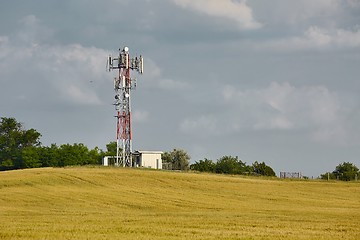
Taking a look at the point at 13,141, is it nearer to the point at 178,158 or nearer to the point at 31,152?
the point at 31,152

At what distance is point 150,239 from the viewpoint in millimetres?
30016

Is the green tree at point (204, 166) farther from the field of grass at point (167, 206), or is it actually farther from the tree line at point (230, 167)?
the field of grass at point (167, 206)

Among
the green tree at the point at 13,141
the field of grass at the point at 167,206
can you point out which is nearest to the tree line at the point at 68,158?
the green tree at the point at 13,141

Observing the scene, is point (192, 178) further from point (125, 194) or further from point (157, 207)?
point (157, 207)

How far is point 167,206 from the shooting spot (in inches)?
2447

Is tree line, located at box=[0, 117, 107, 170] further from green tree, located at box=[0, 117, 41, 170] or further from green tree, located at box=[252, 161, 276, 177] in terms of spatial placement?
green tree, located at box=[252, 161, 276, 177]

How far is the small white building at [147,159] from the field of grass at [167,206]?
17.9 meters

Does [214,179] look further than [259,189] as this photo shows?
Yes

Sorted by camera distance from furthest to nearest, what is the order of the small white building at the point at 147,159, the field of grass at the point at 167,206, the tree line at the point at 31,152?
the tree line at the point at 31,152 → the small white building at the point at 147,159 → the field of grass at the point at 167,206

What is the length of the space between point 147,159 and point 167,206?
2087 inches

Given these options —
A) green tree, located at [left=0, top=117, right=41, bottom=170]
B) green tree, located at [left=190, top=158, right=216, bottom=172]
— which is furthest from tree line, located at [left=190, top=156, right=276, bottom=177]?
green tree, located at [left=0, top=117, right=41, bottom=170]

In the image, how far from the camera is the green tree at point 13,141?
5497 inches

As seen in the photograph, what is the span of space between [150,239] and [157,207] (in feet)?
103

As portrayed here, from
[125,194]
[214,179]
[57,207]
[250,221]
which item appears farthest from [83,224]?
[214,179]
